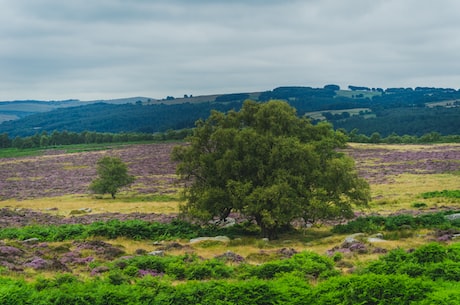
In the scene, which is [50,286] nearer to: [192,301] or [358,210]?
[192,301]

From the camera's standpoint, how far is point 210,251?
91.3 ft

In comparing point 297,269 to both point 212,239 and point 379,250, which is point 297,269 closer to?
point 379,250

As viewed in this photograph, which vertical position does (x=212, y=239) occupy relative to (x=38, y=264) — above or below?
below

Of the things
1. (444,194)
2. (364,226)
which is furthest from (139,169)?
(364,226)

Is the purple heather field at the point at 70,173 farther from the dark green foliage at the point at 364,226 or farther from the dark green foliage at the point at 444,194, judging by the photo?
the dark green foliage at the point at 364,226

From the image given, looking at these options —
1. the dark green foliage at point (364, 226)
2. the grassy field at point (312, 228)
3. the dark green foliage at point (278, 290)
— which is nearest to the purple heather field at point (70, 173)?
the grassy field at point (312, 228)

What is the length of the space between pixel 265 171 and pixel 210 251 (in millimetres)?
8070

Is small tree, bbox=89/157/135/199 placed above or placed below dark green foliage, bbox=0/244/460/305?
below

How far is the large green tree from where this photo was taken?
30953 millimetres

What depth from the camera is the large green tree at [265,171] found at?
31.0 m

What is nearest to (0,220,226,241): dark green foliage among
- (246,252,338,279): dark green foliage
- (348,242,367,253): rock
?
(348,242,367,253): rock

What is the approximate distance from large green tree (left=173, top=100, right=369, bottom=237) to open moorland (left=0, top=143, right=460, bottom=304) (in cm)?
222

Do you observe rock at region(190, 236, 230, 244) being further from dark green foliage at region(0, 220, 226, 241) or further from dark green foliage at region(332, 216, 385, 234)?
dark green foliage at region(332, 216, 385, 234)

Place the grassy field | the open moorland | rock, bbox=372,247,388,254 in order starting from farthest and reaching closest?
1. the grassy field
2. rock, bbox=372,247,388,254
3. the open moorland
